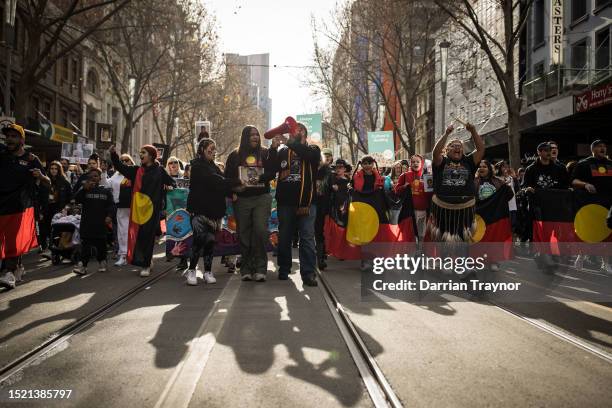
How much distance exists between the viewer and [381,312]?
5523 mm

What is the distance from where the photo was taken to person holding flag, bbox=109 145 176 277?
8.37 m

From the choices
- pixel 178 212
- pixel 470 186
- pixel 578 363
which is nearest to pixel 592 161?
pixel 470 186

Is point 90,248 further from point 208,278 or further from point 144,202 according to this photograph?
point 208,278

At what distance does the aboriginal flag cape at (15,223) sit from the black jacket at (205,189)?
204 cm

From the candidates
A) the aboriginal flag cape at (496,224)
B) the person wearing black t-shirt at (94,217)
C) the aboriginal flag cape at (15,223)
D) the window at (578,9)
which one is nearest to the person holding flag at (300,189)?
the aboriginal flag cape at (496,224)

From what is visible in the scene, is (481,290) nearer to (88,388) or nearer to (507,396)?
(507,396)

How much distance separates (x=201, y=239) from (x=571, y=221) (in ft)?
18.4

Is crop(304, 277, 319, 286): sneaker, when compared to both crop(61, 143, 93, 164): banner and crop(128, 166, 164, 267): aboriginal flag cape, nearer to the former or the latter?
crop(128, 166, 164, 267): aboriginal flag cape

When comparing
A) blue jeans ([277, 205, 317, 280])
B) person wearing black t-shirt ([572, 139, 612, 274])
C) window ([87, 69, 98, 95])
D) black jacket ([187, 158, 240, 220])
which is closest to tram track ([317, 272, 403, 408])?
blue jeans ([277, 205, 317, 280])

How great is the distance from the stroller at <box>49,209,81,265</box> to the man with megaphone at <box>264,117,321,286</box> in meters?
4.18

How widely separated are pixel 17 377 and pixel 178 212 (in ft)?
21.2

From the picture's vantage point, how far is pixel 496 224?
29.0ft

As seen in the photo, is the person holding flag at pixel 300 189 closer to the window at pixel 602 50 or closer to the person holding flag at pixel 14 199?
the person holding flag at pixel 14 199

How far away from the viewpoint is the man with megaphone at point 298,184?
301 inches
